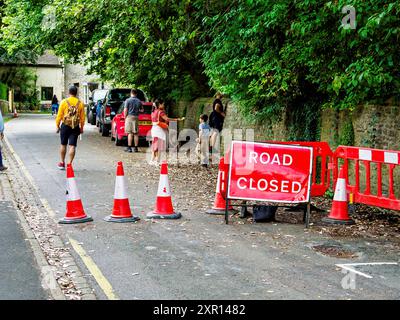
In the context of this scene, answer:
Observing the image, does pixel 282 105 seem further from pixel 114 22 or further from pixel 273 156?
pixel 114 22

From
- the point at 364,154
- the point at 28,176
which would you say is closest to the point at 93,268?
the point at 364,154

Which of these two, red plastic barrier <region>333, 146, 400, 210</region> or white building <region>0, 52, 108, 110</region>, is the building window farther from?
red plastic barrier <region>333, 146, 400, 210</region>

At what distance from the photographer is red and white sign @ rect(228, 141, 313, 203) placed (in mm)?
9289

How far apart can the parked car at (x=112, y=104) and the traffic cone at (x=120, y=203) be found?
1724cm

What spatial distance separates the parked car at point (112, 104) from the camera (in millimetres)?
26938

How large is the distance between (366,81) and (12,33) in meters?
21.5

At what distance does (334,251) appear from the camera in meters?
7.89

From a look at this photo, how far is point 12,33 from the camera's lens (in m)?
28.2

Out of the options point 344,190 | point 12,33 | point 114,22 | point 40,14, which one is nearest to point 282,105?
point 344,190

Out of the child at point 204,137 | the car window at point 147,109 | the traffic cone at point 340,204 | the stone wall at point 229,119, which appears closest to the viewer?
the traffic cone at point 340,204

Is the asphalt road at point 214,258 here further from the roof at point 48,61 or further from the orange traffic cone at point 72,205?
the roof at point 48,61

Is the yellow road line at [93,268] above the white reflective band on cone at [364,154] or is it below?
below

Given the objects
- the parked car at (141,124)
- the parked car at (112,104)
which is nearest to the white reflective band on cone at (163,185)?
the parked car at (141,124)
